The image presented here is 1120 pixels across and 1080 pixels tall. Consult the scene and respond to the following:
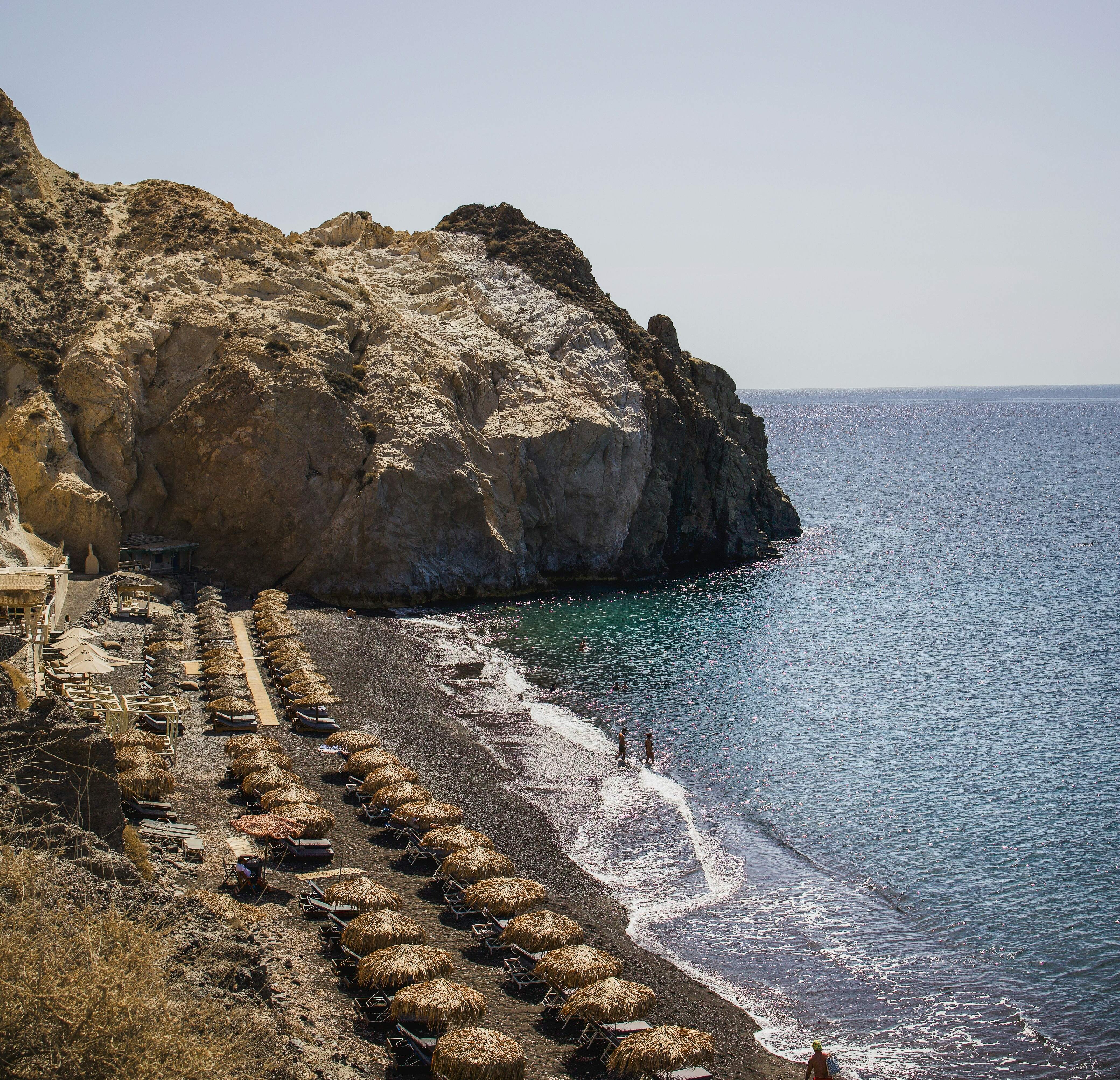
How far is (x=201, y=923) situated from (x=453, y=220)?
285 ft

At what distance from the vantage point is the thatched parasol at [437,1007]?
57.0 feet

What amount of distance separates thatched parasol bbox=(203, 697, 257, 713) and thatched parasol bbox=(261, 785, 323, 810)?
851 centimetres

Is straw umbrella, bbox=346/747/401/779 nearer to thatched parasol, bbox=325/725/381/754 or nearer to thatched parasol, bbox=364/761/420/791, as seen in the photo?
thatched parasol, bbox=364/761/420/791

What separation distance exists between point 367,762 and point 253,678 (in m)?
13.3

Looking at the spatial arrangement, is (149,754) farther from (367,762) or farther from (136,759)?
(367,762)

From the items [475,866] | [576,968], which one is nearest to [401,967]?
[576,968]

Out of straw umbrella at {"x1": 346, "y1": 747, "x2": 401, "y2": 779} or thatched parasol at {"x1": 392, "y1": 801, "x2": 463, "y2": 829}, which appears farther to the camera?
straw umbrella at {"x1": 346, "y1": 747, "x2": 401, "y2": 779}

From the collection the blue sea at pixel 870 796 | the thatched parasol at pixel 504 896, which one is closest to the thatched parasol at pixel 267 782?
the thatched parasol at pixel 504 896

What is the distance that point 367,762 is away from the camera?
30.8 m

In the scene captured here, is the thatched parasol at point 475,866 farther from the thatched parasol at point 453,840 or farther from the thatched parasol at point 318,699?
the thatched parasol at point 318,699

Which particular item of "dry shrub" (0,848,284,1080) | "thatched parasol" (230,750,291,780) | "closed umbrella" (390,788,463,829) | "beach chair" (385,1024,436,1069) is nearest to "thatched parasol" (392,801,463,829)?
"closed umbrella" (390,788,463,829)

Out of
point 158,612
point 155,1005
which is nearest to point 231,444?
point 158,612

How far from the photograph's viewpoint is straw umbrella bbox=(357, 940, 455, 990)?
1833 cm

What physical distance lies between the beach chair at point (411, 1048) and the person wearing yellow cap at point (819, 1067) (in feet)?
22.6
